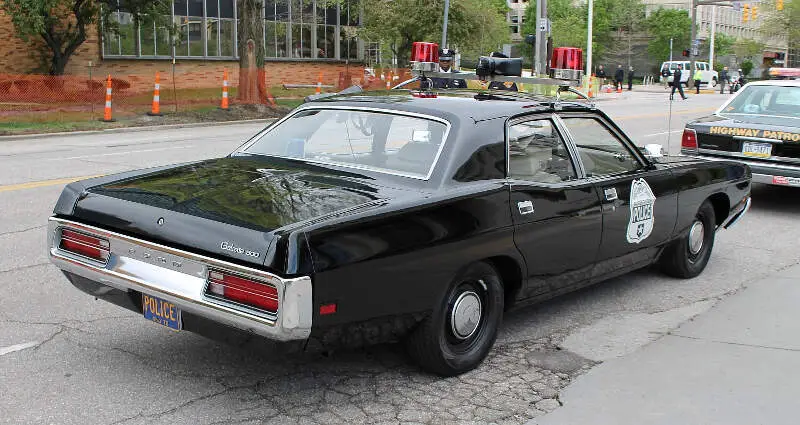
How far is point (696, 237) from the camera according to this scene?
6.94 meters

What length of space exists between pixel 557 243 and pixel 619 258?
3.01ft

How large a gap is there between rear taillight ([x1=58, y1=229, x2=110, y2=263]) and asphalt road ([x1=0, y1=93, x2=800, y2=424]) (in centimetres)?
63

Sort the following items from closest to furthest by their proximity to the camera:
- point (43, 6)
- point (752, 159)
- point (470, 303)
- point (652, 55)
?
point (470, 303), point (752, 159), point (43, 6), point (652, 55)

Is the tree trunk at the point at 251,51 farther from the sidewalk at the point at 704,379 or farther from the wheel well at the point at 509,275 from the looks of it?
A: the wheel well at the point at 509,275

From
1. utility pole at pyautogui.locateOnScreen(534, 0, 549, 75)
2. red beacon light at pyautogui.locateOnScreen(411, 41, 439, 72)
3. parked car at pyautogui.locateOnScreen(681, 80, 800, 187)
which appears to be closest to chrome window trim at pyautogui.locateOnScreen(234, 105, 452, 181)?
red beacon light at pyautogui.locateOnScreen(411, 41, 439, 72)

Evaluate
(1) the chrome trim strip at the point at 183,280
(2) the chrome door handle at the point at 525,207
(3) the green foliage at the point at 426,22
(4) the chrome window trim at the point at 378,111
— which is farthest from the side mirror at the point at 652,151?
(3) the green foliage at the point at 426,22

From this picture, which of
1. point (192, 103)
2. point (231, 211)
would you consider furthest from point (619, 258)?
point (192, 103)

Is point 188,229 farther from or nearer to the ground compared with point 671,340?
farther from the ground

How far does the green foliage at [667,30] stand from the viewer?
293ft

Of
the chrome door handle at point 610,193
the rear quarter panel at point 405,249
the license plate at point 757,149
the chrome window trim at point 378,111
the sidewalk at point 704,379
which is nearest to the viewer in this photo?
the rear quarter panel at point 405,249

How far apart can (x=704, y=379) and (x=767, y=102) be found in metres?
7.24

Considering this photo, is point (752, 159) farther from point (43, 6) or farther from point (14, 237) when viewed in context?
point (43, 6)

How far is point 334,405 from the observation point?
13.7 feet

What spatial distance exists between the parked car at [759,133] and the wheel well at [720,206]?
2.50 metres
